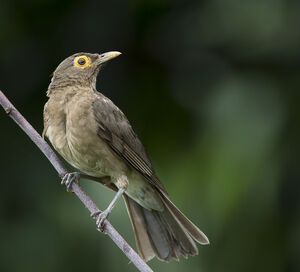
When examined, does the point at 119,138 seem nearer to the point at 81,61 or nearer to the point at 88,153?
the point at 88,153

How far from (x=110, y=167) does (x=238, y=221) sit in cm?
151

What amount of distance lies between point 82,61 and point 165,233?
1.48 metres

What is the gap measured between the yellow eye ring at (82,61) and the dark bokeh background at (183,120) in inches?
45.4

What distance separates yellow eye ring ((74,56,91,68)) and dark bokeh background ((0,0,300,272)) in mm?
1153

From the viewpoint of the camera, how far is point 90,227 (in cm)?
680

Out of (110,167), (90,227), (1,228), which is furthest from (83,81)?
(1,228)

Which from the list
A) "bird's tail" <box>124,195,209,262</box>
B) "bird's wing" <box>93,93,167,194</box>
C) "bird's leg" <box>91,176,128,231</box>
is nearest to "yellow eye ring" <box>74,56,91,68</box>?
"bird's wing" <box>93,93,167,194</box>

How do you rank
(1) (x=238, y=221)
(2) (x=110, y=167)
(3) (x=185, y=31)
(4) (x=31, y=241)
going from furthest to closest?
(3) (x=185, y=31) → (4) (x=31, y=241) → (1) (x=238, y=221) → (2) (x=110, y=167)

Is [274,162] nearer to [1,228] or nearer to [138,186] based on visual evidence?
[138,186]

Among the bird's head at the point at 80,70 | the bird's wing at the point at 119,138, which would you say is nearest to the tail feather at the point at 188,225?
the bird's wing at the point at 119,138

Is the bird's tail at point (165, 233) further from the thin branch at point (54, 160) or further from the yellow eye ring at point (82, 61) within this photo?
the yellow eye ring at point (82, 61)

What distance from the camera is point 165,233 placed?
5.90m

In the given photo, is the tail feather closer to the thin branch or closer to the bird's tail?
the bird's tail

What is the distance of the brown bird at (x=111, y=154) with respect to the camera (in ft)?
18.2
